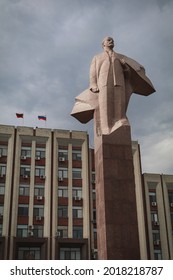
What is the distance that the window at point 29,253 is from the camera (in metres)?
31.6

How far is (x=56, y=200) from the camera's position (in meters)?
33.5

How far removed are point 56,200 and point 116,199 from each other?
Answer: 79.3 feet

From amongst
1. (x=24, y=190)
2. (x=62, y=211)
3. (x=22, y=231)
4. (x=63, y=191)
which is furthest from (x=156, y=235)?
(x=24, y=190)

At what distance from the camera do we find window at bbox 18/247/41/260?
104 feet

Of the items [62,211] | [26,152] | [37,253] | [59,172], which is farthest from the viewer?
[26,152]

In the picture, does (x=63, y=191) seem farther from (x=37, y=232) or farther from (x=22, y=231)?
(x=22, y=231)

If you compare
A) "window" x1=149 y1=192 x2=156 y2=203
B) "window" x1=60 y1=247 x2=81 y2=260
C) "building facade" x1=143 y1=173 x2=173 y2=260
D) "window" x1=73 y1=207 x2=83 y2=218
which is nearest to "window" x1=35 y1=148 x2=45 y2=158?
"window" x1=73 y1=207 x2=83 y2=218

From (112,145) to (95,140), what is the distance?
849 mm

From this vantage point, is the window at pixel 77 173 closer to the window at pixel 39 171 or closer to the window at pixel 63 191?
the window at pixel 63 191

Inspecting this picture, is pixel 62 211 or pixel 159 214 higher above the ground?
pixel 62 211

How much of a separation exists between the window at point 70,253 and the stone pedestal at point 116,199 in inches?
927
